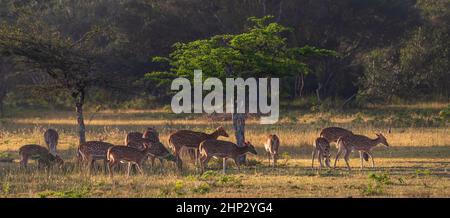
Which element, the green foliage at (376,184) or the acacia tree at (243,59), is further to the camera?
the acacia tree at (243,59)

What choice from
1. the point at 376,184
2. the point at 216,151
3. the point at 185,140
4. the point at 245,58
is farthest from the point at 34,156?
the point at 376,184

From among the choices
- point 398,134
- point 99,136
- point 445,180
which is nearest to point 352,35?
point 398,134

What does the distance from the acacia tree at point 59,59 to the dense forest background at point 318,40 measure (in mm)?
23458

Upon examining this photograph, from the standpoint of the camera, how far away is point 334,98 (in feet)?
182

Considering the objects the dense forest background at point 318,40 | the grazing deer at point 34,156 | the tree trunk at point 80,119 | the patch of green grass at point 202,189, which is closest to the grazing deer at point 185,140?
the grazing deer at point 34,156

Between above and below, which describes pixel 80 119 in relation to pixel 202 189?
above

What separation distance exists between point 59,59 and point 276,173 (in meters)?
8.80

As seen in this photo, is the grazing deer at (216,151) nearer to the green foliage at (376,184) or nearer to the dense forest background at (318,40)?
the green foliage at (376,184)

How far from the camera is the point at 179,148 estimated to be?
24375 millimetres

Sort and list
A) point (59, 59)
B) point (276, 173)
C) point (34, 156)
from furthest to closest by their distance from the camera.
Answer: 1. point (59, 59)
2. point (34, 156)
3. point (276, 173)

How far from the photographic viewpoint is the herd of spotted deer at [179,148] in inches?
839

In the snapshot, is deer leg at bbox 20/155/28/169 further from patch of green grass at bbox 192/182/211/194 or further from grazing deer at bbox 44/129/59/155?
patch of green grass at bbox 192/182/211/194

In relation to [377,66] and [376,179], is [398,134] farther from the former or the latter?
[377,66]

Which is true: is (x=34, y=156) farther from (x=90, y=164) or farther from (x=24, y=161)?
(x=90, y=164)
